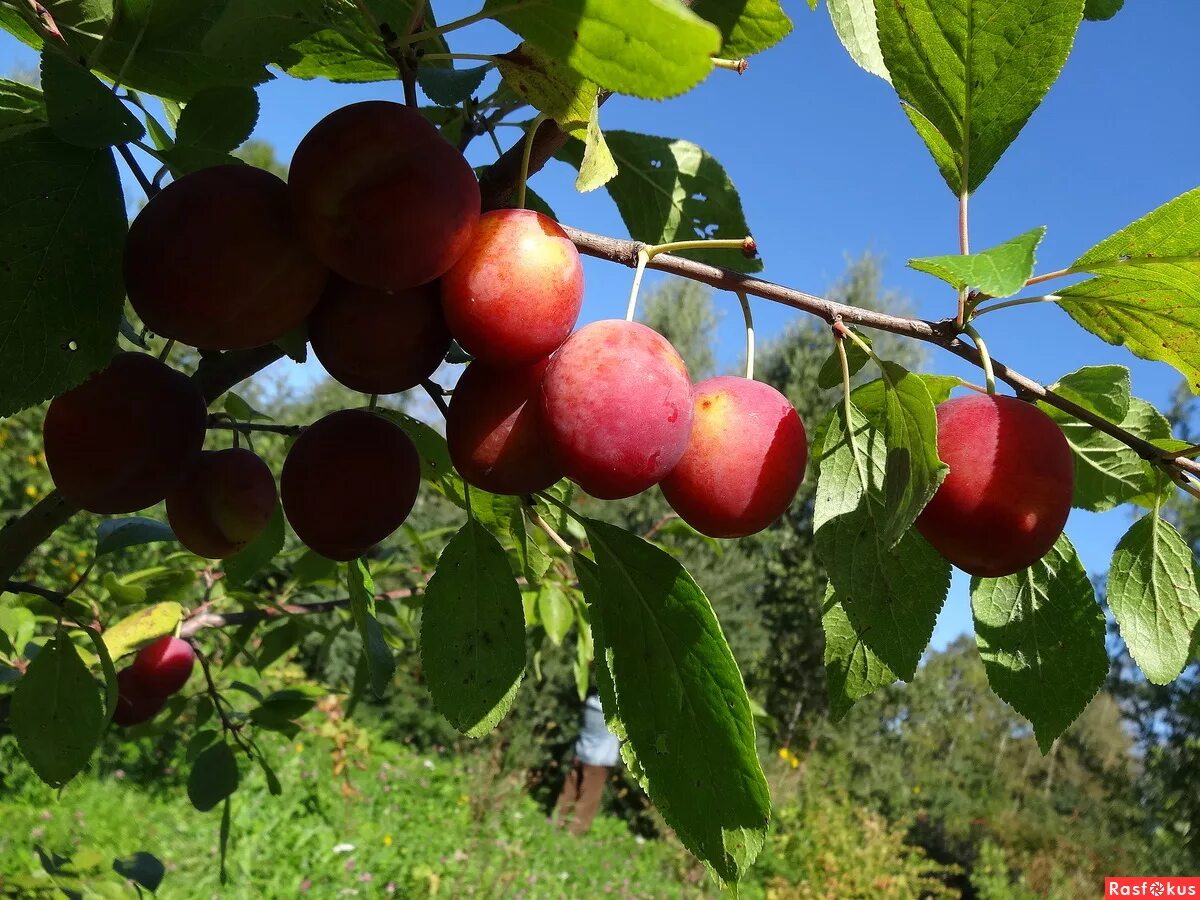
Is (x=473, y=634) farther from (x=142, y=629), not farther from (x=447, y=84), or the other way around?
(x=142, y=629)

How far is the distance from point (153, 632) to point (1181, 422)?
1262 centimetres

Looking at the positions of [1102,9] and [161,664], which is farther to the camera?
[161,664]

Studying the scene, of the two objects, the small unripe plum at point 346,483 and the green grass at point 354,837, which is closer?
the small unripe plum at point 346,483

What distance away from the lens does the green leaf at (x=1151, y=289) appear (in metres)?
0.53

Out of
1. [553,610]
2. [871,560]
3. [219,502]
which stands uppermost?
[871,560]

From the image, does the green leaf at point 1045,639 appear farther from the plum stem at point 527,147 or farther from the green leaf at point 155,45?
the green leaf at point 155,45

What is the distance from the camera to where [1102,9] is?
0.79 metres

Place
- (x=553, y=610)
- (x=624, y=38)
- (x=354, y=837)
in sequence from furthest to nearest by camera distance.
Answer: (x=354, y=837) → (x=553, y=610) → (x=624, y=38)

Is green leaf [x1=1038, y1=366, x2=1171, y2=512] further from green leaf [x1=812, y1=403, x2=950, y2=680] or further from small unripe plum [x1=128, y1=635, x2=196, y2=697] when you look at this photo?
small unripe plum [x1=128, y1=635, x2=196, y2=697]

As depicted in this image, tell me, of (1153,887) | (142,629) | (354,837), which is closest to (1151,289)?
(142,629)

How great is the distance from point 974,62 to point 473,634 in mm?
574

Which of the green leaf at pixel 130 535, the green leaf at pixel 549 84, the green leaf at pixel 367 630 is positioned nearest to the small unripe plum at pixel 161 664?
the green leaf at pixel 130 535

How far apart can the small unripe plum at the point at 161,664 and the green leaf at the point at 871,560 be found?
3.75ft

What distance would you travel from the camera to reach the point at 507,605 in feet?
2.27
